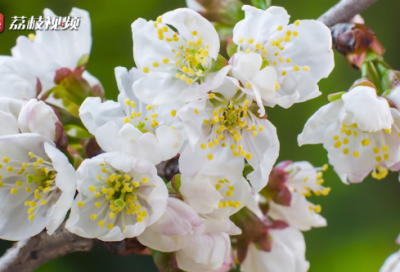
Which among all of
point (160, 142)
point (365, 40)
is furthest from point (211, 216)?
point (365, 40)

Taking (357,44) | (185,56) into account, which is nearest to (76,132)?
(185,56)

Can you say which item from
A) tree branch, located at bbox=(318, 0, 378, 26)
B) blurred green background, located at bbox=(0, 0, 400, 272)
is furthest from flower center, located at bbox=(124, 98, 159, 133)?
blurred green background, located at bbox=(0, 0, 400, 272)

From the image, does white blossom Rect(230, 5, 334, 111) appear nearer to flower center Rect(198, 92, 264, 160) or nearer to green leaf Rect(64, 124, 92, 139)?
flower center Rect(198, 92, 264, 160)

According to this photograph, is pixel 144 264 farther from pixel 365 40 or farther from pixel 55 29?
pixel 365 40

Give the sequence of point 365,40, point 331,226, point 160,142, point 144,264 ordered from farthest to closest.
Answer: point 331,226, point 144,264, point 365,40, point 160,142

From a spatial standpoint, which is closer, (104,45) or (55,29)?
(55,29)

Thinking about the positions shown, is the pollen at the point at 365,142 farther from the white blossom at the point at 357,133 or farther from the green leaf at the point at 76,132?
the green leaf at the point at 76,132
